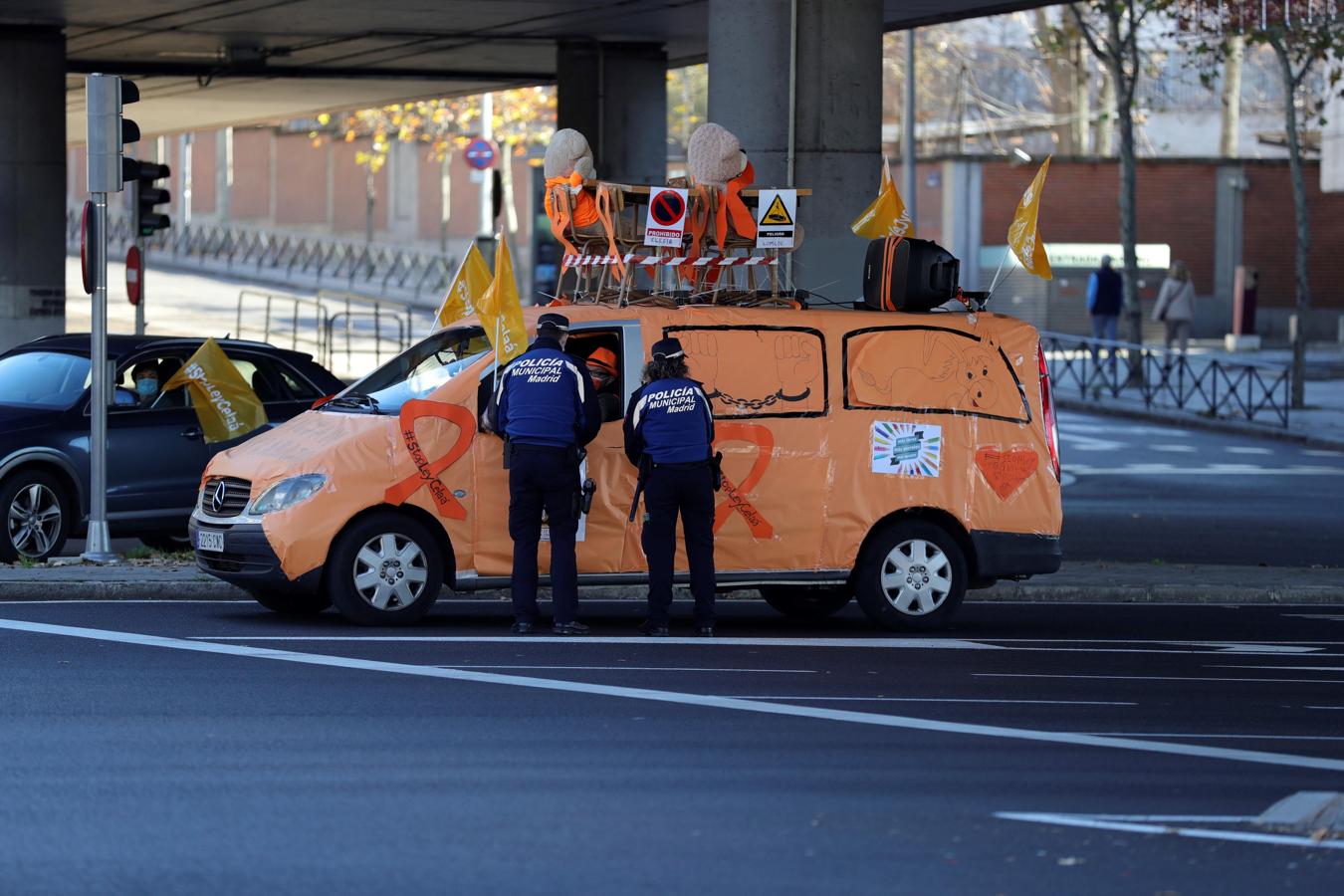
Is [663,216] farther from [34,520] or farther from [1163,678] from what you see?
[34,520]

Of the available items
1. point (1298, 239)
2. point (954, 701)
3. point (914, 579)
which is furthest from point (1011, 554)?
point (1298, 239)

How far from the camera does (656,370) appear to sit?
12211mm

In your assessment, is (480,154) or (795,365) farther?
(480,154)

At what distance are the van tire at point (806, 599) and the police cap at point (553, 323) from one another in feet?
7.59

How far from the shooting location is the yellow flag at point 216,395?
1605 centimetres

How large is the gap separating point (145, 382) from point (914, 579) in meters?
6.25

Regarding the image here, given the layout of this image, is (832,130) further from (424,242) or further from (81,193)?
(81,193)

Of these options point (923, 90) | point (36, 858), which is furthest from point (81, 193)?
point (36, 858)

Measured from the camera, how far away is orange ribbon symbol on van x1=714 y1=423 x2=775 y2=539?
→ 41.9 ft

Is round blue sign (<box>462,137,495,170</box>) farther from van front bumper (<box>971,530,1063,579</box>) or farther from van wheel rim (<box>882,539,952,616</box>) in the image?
van wheel rim (<box>882,539,952,616</box>)

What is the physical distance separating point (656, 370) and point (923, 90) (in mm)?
67713

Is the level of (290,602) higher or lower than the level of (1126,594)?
higher

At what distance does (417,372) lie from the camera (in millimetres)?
12844

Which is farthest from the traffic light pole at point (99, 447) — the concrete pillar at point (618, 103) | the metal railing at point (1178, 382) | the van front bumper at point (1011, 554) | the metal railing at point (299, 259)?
the metal railing at point (299, 259)
